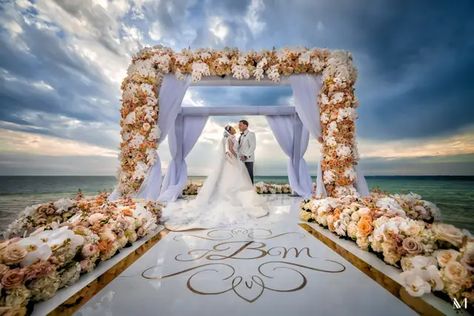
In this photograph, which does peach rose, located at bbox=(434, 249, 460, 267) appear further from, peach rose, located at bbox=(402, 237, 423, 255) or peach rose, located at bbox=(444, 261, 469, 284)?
peach rose, located at bbox=(402, 237, 423, 255)

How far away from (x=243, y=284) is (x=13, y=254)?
1.37 m

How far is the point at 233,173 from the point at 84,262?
132 inches

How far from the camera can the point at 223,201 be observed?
14.8ft

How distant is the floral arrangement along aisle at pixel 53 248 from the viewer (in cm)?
116

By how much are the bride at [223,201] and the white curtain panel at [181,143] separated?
5.95ft

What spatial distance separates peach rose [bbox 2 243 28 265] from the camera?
1.21 metres

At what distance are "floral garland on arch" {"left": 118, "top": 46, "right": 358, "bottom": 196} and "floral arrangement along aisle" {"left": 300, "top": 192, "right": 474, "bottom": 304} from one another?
2210 millimetres

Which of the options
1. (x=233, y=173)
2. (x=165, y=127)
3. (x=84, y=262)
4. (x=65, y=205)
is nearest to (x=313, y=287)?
(x=84, y=262)

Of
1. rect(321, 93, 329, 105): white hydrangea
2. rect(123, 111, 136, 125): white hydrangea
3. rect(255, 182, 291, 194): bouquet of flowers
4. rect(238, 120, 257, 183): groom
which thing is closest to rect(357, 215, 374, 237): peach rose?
rect(321, 93, 329, 105): white hydrangea

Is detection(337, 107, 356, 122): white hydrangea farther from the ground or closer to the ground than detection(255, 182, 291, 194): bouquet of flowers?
farther from the ground

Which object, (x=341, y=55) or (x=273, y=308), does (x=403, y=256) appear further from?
(x=341, y=55)

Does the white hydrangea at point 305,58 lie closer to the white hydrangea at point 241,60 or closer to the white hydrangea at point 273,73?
the white hydrangea at point 273,73

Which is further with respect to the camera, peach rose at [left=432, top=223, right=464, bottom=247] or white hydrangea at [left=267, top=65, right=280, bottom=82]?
white hydrangea at [left=267, top=65, right=280, bottom=82]

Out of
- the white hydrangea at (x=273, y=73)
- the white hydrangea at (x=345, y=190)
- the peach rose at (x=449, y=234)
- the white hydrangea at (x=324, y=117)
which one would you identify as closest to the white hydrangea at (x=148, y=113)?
the white hydrangea at (x=273, y=73)
